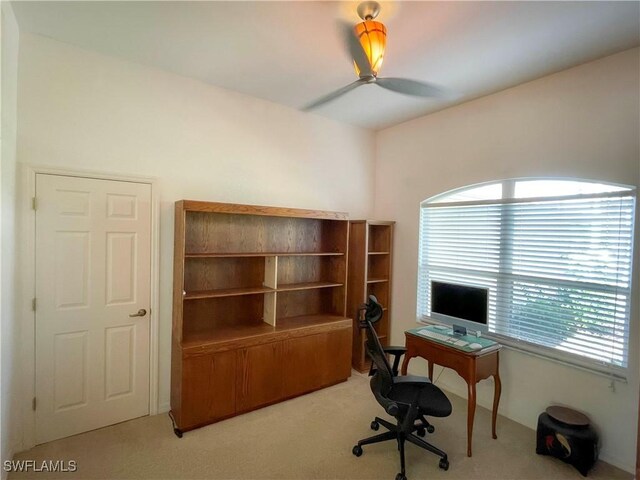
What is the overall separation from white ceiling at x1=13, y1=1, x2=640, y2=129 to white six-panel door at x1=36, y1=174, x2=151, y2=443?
1.10 meters

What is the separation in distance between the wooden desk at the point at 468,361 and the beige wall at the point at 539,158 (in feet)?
1.14

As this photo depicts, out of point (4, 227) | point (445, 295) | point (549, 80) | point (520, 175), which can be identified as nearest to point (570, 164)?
point (520, 175)

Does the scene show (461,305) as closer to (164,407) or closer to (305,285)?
(305,285)

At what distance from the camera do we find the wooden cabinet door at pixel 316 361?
324cm

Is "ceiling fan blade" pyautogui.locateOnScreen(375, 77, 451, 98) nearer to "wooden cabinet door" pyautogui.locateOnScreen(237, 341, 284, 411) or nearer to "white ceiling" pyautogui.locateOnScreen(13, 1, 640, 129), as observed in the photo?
"white ceiling" pyautogui.locateOnScreen(13, 1, 640, 129)

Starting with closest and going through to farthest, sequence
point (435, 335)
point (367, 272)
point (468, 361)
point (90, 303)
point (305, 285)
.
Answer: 1. point (468, 361)
2. point (90, 303)
3. point (435, 335)
4. point (305, 285)
5. point (367, 272)

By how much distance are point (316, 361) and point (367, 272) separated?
1.22 meters

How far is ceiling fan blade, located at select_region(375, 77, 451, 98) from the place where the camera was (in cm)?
215

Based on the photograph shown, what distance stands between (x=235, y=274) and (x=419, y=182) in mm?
2338

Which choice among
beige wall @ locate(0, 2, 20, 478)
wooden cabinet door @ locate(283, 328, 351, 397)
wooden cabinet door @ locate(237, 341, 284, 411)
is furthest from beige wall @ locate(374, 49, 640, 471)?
beige wall @ locate(0, 2, 20, 478)

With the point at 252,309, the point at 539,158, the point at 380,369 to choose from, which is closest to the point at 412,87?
the point at 539,158

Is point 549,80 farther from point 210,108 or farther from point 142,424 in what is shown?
point 142,424

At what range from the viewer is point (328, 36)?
7.58 ft

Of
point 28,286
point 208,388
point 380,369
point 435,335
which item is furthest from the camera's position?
point 435,335
